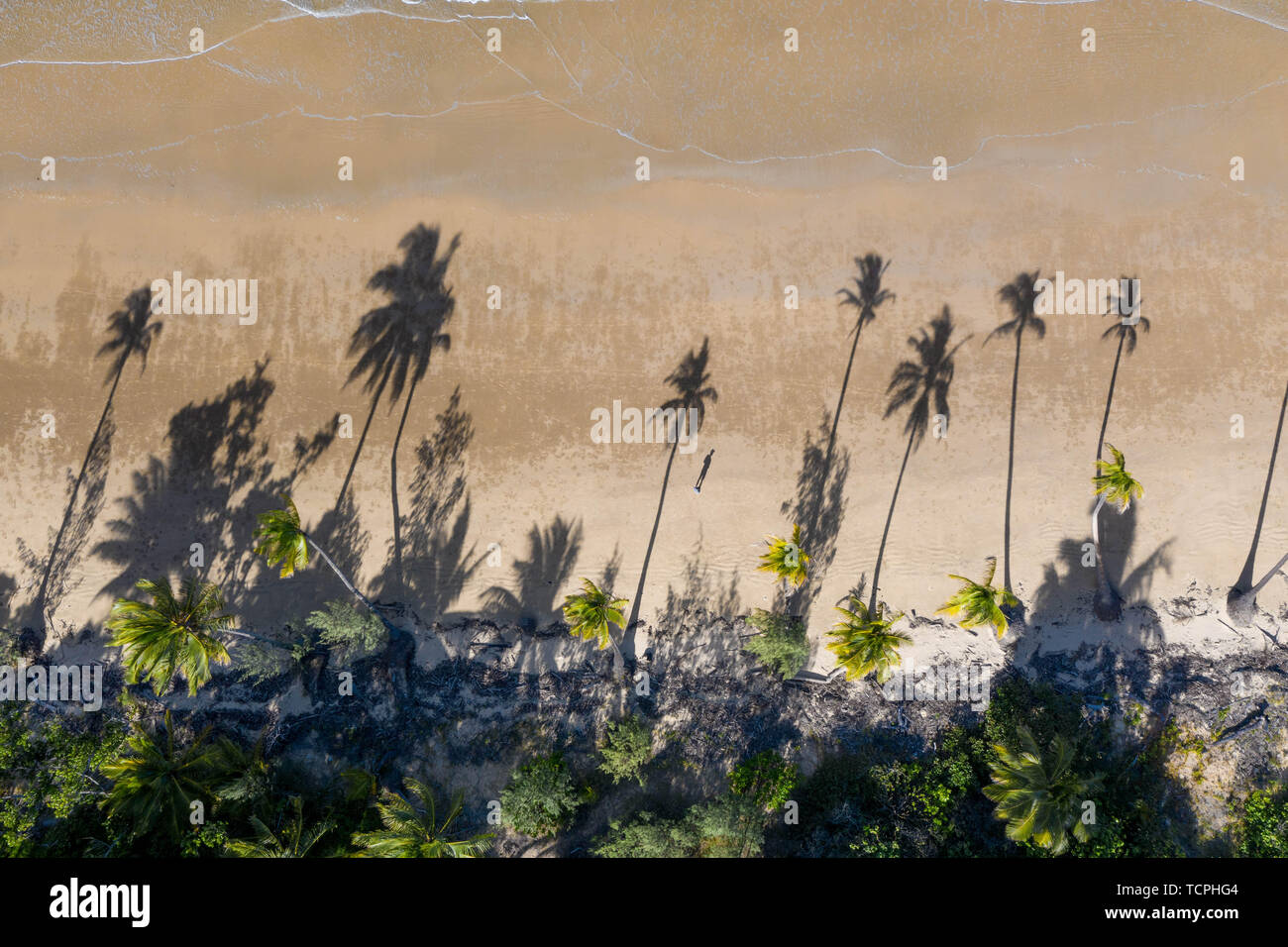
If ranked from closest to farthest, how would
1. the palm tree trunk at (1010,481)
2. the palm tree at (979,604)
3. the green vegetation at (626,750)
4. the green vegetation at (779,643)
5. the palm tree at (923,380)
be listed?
the palm tree at (979,604) < the green vegetation at (626,750) < the green vegetation at (779,643) < the palm tree trunk at (1010,481) < the palm tree at (923,380)

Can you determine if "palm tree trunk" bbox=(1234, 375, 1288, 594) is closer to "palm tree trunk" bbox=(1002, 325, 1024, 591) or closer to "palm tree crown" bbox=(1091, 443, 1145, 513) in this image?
"palm tree crown" bbox=(1091, 443, 1145, 513)

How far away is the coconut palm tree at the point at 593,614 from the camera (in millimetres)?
20078

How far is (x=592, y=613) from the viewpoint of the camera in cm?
2011

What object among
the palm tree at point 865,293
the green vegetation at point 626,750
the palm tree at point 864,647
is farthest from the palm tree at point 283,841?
the palm tree at point 865,293

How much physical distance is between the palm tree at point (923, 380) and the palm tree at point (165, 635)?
18.7 m

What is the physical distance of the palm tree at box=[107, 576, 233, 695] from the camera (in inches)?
725

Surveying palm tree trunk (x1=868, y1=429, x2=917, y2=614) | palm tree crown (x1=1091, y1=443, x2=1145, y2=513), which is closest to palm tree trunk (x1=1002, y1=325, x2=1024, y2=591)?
palm tree crown (x1=1091, y1=443, x2=1145, y2=513)

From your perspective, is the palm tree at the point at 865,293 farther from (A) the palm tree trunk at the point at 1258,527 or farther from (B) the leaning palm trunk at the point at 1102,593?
(A) the palm tree trunk at the point at 1258,527

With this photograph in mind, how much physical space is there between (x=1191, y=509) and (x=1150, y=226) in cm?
838

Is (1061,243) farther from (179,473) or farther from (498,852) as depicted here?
(179,473)

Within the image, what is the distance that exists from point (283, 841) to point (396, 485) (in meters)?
9.54

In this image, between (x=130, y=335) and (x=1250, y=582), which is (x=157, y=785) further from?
(x=1250, y=582)

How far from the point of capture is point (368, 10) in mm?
23266

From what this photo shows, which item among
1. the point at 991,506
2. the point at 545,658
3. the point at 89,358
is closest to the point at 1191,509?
the point at 991,506
